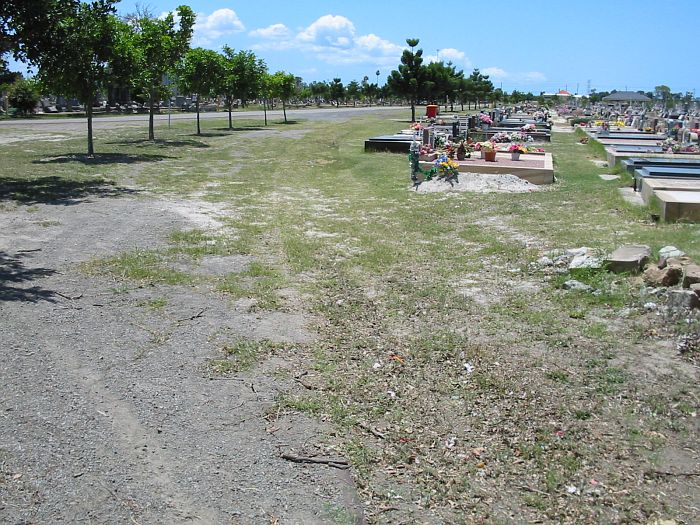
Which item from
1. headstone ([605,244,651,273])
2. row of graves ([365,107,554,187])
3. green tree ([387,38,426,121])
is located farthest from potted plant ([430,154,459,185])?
green tree ([387,38,426,121])

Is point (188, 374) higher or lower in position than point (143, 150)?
lower

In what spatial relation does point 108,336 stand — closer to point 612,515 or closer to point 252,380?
point 252,380

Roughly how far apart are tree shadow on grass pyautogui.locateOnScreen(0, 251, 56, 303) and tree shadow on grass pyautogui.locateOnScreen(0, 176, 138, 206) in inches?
177

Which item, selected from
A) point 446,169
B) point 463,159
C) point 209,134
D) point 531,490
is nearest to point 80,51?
point 446,169

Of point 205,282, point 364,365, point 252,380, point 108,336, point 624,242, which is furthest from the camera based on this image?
point 624,242

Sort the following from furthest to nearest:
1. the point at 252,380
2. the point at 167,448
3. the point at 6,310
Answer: the point at 6,310 < the point at 252,380 < the point at 167,448

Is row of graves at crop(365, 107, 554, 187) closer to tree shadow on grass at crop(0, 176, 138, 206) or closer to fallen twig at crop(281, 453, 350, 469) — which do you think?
tree shadow on grass at crop(0, 176, 138, 206)

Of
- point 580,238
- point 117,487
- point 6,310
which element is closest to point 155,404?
point 117,487

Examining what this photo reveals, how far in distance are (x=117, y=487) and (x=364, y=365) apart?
2311mm

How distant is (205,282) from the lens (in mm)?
7598

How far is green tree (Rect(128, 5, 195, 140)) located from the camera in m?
25.2

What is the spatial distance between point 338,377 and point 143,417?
1.52 metres

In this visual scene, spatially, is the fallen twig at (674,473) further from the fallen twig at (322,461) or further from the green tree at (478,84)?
the green tree at (478,84)

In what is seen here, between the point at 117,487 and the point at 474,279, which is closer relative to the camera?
the point at 117,487
